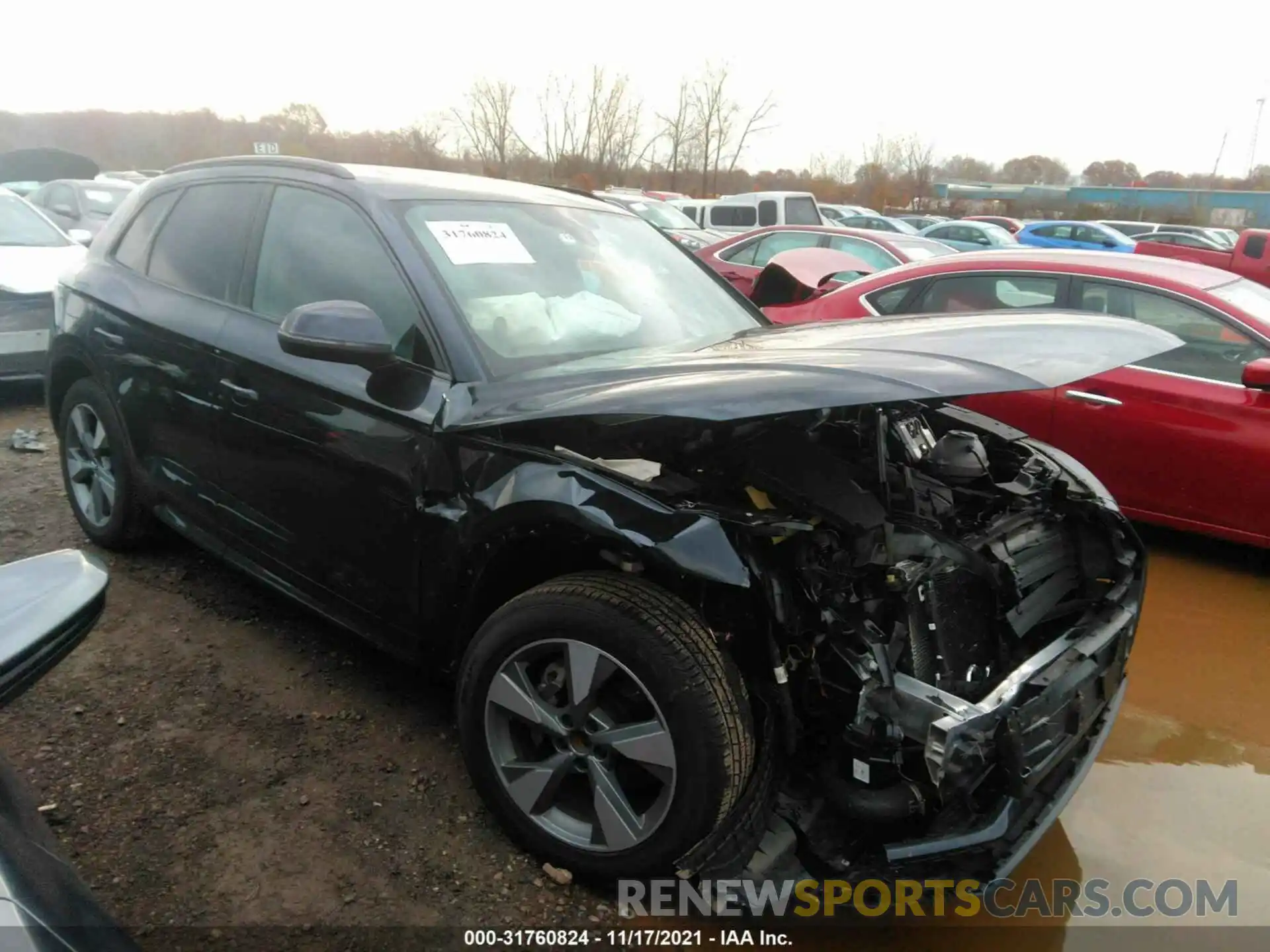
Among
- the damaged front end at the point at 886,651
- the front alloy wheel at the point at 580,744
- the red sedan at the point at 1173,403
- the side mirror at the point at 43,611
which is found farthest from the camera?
the red sedan at the point at 1173,403

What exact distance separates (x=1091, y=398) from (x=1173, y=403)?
Result: 356 mm

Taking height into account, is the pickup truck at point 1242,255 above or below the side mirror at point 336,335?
below

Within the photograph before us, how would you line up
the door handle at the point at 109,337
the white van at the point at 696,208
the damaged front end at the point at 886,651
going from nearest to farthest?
the damaged front end at the point at 886,651
the door handle at the point at 109,337
the white van at the point at 696,208

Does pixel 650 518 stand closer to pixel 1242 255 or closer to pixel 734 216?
pixel 1242 255

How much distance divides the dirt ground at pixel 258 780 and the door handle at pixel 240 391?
92cm

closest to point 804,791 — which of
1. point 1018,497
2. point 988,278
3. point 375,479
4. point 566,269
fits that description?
point 1018,497

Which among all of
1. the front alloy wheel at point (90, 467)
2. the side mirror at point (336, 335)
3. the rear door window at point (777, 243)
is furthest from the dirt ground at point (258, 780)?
the rear door window at point (777, 243)

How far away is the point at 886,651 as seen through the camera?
203 centimetres

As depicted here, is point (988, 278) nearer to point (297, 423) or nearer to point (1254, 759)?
point (1254, 759)

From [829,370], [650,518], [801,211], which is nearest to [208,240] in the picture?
[650,518]

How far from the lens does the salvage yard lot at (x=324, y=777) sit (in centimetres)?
223

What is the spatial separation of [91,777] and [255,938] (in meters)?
0.89

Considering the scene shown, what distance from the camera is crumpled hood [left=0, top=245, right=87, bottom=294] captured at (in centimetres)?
646

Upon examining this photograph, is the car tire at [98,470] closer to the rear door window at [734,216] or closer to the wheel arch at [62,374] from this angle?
the wheel arch at [62,374]
